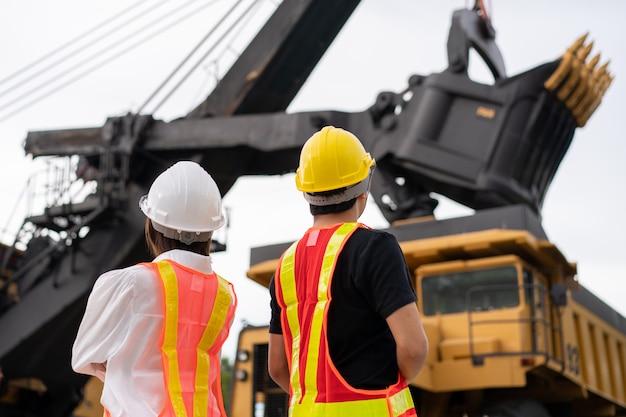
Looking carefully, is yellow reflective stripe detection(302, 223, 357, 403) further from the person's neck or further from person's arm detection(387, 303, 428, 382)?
person's arm detection(387, 303, 428, 382)

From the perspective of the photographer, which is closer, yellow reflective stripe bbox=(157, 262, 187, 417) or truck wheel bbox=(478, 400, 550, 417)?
yellow reflective stripe bbox=(157, 262, 187, 417)

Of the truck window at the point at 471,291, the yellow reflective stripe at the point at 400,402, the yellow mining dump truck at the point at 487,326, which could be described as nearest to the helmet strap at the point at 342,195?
the yellow reflective stripe at the point at 400,402

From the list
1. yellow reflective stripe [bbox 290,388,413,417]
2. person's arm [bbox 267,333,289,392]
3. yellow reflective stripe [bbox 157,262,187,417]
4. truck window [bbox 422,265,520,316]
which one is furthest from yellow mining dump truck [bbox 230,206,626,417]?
yellow reflective stripe [bbox 290,388,413,417]

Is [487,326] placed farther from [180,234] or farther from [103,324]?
[103,324]

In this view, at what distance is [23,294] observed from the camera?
42.5 feet

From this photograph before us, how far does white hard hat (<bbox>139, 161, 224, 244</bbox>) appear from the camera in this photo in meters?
2.76

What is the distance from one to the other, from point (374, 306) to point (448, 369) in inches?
243

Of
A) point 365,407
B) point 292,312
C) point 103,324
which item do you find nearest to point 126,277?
point 103,324

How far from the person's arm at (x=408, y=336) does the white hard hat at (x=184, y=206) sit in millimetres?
768

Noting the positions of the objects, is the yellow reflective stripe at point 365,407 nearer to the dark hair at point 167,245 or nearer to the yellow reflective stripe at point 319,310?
the yellow reflective stripe at point 319,310

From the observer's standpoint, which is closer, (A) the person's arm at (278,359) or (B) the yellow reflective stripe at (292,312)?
(B) the yellow reflective stripe at (292,312)

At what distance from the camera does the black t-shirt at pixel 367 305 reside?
2326 millimetres

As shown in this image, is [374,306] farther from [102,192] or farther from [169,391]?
[102,192]

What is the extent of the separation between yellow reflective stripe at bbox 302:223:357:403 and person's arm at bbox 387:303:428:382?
0.22 meters
